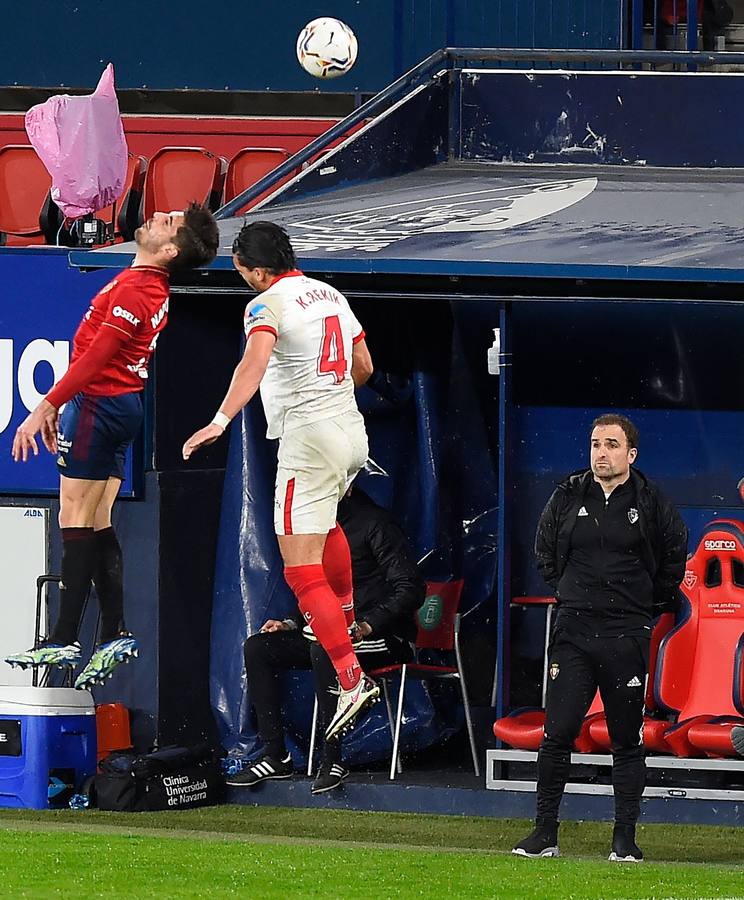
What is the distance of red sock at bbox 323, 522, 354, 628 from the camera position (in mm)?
7371

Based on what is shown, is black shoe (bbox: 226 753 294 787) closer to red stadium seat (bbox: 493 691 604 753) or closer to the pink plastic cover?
red stadium seat (bbox: 493 691 604 753)

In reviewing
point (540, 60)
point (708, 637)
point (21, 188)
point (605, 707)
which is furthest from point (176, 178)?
point (605, 707)

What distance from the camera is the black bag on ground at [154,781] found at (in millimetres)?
8227

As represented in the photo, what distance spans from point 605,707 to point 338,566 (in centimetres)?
116

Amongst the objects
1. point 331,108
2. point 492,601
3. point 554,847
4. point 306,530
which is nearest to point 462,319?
point 492,601

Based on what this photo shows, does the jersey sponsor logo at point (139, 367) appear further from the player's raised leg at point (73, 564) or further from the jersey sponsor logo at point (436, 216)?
the jersey sponsor logo at point (436, 216)

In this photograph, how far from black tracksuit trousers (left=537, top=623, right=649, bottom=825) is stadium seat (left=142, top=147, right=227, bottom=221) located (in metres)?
5.87

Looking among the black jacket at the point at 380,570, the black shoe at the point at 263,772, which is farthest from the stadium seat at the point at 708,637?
the black shoe at the point at 263,772

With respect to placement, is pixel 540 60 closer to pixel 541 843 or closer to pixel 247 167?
pixel 247 167

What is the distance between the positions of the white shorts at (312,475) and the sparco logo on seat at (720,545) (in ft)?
6.78

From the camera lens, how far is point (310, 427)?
23.8 feet

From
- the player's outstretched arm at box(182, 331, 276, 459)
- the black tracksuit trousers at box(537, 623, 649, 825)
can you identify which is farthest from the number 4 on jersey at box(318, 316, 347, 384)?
the black tracksuit trousers at box(537, 623, 649, 825)

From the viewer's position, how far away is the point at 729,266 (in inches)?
307

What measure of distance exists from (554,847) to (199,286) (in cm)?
300
